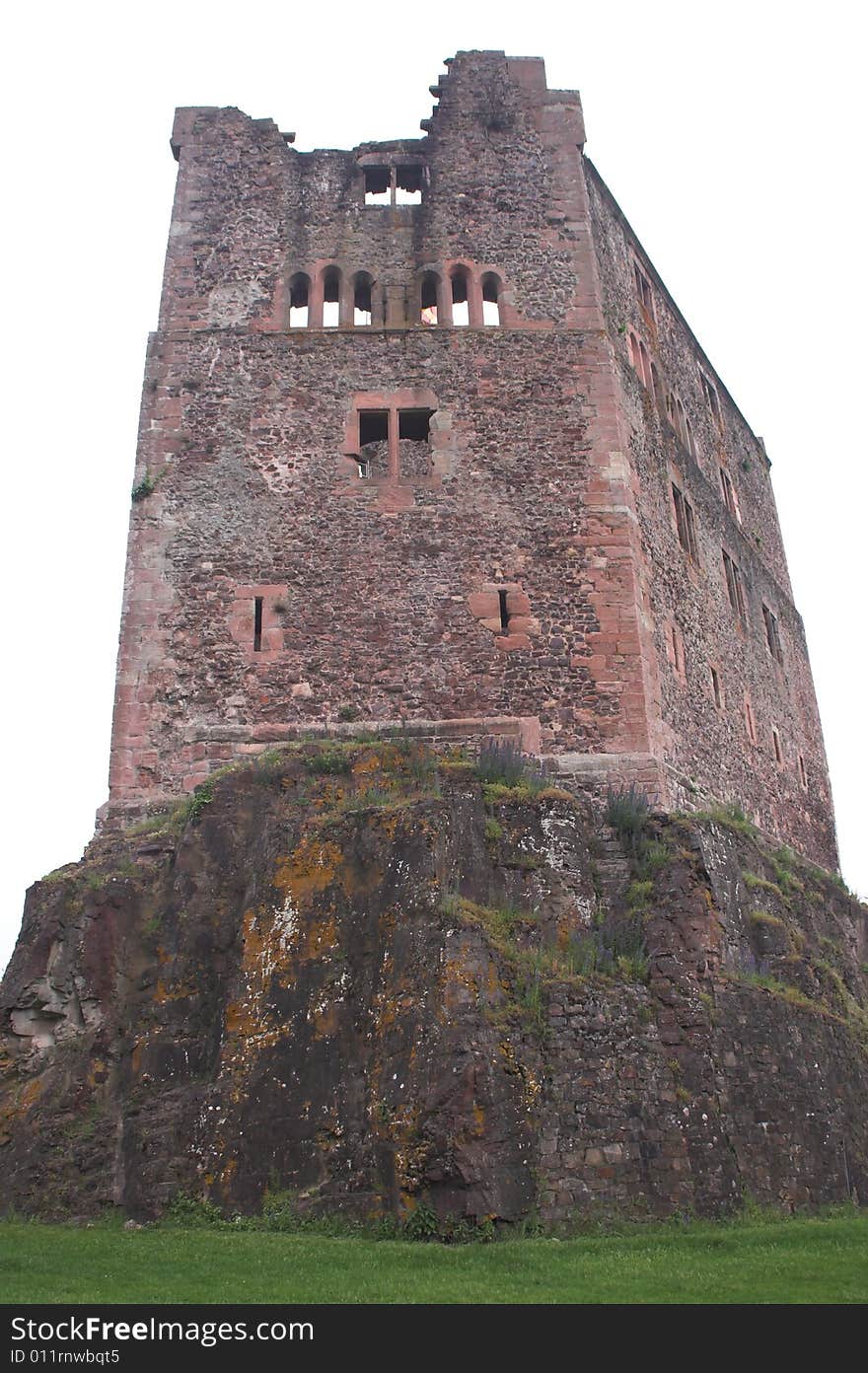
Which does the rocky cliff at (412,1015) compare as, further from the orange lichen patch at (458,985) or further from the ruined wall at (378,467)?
the ruined wall at (378,467)

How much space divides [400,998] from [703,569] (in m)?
13.3

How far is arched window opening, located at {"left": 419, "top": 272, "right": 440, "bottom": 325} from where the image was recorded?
21.0 metres

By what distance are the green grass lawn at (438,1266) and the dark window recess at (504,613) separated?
887 centimetres

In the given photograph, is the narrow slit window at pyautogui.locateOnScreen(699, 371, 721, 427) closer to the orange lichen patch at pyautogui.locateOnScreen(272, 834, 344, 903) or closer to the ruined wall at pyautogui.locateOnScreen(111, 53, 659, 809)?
the ruined wall at pyautogui.locateOnScreen(111, 53, 659, 809)

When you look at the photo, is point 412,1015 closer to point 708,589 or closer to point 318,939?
point 318,939

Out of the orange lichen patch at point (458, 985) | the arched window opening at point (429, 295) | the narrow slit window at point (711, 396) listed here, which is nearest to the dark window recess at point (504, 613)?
the arched window opening at point (429, 295)

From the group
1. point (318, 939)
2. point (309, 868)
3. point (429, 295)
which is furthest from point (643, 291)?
point (318, 939)

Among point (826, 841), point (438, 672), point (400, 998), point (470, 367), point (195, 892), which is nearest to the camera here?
point (400, 998)

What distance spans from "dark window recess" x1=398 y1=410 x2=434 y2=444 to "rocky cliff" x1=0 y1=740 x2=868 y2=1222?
19.0 feet

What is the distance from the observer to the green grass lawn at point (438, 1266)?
9.05 meters

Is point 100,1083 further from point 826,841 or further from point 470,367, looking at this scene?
point 826,841

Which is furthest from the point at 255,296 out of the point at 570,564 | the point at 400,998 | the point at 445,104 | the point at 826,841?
the point at 826,841

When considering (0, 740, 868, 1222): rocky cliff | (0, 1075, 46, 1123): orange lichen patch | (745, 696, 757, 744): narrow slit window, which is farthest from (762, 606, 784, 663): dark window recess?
(0, 1075, 46, 1123): orange lichen patch

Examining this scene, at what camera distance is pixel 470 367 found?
797 inches
